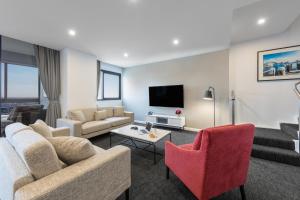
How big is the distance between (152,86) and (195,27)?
113 inches

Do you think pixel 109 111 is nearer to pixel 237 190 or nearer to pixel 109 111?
pixel 109 111

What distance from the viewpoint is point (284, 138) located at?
2.62 meters

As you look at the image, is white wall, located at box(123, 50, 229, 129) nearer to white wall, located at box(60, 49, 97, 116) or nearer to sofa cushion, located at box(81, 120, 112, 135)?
white wall, located at box(60, 49, 97, 116)

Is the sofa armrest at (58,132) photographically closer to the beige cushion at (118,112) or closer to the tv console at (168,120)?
the beige cushion at (118,112)

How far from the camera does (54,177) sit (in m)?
0.97

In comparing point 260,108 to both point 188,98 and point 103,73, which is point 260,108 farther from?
point 103,73

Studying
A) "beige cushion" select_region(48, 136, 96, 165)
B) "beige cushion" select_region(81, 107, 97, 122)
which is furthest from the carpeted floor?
"beige cushion" select_region(81, 107, 97, 122)

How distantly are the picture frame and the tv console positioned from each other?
234 centimetres

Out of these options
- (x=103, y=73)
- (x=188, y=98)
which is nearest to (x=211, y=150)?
(x=188, y=98)

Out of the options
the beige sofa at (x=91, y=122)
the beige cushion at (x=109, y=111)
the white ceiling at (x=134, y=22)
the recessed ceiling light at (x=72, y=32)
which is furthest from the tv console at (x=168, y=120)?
the recessed ceiling light at (x=72, y=32)

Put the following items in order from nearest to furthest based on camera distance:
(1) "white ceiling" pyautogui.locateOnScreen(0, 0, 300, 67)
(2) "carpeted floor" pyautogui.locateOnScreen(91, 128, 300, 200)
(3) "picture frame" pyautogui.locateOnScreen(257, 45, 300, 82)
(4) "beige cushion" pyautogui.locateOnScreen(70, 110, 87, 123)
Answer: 1. (2) "carpeted floor" pyautogui.locateOnScreen(91, 128, 300, 200)
2. (1) "white ceiling" pyautogui.locateOnScreen(0, 0, 300, 67)
3. (3) "picture frame" pyautogui.locateOnScreen(257, 45, 300, 82)
4. (4) "beige cushion" pyautogui.locateOnScreen(70, 110, 87, 123)

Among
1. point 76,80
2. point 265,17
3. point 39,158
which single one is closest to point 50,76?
point 76,80

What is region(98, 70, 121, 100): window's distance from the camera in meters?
5.38

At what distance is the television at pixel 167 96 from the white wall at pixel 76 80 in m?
2.12
